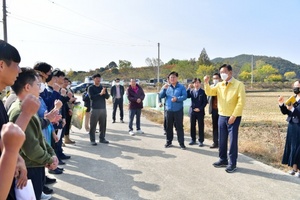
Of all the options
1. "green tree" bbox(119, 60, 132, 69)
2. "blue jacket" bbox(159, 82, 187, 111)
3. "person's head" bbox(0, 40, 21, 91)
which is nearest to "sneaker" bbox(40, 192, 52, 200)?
"person's head" bbox(0, 40, 21, 91)

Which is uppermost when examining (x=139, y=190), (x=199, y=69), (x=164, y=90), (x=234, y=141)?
(x=199, y=69)

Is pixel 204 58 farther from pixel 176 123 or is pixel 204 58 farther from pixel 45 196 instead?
pixel 45 196

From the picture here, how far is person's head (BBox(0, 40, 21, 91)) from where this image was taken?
1543mm

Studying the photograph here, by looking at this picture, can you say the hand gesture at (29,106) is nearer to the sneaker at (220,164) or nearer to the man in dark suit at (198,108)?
the sneaker at (220,164)

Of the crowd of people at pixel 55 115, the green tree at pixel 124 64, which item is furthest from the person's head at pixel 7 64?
the green tree at pixel 124 64

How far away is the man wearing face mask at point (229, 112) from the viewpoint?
16.0 ft

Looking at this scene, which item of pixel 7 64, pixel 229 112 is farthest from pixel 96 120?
pixel 7 64

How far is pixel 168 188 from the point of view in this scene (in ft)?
13.3

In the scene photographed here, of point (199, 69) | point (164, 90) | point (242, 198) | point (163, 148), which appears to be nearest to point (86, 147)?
point (163, 148)

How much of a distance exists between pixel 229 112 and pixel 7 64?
430 cm

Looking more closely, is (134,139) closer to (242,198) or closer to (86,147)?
(86,147)

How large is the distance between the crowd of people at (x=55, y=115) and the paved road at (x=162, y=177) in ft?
0.98

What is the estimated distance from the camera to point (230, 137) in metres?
4.94

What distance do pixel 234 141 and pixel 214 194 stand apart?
55.7 inches
